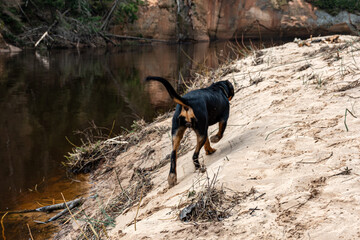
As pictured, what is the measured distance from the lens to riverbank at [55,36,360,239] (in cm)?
206

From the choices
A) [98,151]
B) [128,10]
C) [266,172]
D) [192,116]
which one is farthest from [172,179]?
[128,10]

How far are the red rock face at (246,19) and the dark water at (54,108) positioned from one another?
15476mm

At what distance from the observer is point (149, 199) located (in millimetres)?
3211

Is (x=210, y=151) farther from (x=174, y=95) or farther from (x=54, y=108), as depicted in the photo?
(x=54, y=108)

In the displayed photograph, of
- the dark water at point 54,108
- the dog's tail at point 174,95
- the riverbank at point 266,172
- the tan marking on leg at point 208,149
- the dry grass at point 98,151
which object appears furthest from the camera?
the dry grass at point 98,151

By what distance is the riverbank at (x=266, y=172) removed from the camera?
2.06 metres

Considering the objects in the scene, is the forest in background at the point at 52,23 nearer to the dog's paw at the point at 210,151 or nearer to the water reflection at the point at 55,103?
the water reflection at the point at 55,103

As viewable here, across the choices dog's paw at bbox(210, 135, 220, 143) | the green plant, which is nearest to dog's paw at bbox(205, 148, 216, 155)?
dog's paw at bbox(210, 135, 220, 143)

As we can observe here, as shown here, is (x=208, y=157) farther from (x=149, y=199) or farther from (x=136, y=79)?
(x=136, y=79)

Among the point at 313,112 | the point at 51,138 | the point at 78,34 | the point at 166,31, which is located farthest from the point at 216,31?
the point at 313,112

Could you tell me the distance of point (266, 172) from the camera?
8.66 ft

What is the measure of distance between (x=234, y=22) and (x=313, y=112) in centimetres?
3125

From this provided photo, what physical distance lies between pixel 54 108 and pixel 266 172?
23.5 feet

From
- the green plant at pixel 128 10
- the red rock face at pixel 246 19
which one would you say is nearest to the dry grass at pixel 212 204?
the green plant at pixel 128 10
